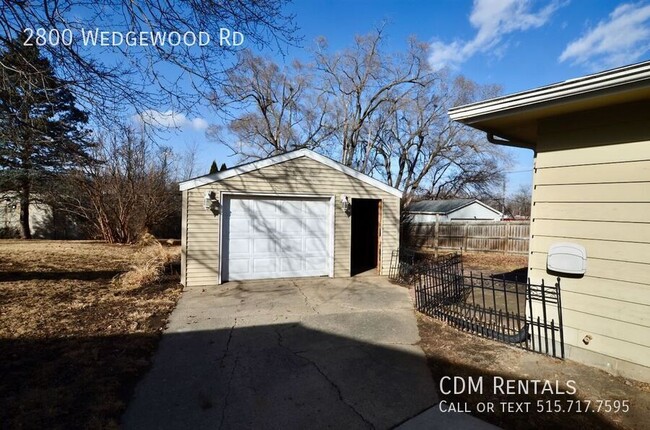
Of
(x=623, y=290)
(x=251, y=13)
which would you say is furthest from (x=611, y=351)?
(x=251, y=13)

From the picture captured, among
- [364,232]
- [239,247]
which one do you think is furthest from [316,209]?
[364,232]

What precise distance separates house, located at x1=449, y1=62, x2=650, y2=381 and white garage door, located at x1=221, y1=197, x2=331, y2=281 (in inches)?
206

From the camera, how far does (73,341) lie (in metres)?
4.24

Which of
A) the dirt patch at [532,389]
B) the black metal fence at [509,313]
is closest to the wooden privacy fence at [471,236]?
the black metal fence at [509,313]

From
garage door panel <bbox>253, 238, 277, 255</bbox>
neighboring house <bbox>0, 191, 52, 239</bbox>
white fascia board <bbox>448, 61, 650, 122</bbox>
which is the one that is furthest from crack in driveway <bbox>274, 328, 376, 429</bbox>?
neighboring house <bbox>0, 191, 52, 239</bbox>

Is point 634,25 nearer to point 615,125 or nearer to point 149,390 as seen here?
point 615,125

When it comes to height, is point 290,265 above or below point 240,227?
below

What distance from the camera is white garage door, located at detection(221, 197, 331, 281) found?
316 inches

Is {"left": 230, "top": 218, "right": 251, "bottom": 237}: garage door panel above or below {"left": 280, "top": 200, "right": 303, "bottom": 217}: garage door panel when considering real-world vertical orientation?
below

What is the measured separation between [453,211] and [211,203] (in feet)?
62.1

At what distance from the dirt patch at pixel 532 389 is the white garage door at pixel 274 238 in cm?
477

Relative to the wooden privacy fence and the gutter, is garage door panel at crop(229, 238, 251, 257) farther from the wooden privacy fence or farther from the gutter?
the wooden privacy fence

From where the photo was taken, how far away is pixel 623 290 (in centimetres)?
340

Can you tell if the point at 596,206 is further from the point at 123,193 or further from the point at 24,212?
the point at 24,212
